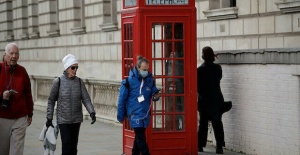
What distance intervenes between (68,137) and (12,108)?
82cm

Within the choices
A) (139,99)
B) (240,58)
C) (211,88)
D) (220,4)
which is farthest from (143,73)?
(220,4)

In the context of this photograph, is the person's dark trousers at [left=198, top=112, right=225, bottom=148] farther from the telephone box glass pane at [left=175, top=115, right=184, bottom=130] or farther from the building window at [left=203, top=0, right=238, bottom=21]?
the building window at [left=203, top=0, right=238, bottom=21]

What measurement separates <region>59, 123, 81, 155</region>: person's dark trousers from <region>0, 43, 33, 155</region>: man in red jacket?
0.51 meters

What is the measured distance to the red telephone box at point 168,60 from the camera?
507 inches

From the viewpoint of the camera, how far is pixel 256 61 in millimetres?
13352

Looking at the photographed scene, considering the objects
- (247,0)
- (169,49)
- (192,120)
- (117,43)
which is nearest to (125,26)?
(169,49)

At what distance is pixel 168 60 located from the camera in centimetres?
1295

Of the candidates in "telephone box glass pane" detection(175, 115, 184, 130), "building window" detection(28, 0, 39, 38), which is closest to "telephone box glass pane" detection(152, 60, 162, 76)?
"telephone box glass pane" detection(175, 115, 184, 130)

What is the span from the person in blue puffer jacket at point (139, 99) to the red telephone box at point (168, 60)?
32.3 inches

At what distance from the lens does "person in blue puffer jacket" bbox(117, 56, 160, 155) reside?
1207cm

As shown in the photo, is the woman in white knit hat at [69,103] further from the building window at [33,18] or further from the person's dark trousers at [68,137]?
the building window at [33,18]

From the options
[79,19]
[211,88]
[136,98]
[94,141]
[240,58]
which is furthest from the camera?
[79,19]

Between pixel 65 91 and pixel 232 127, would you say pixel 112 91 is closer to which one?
pixel 232 127

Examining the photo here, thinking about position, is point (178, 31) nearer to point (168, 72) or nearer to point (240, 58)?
point (168, 72)
